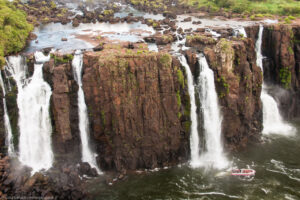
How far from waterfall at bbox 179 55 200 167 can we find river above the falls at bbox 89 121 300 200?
160 cm

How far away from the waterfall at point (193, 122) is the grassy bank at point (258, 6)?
27.8 m

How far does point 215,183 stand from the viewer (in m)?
24.0

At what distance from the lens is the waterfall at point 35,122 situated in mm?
24812

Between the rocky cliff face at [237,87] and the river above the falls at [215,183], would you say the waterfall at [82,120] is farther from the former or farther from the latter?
the rocky cliff face at [237,87]

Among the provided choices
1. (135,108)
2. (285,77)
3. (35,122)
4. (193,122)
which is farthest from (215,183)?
(285,77)

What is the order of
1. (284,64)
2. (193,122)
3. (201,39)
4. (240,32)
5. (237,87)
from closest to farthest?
(193,122)
(237,87)
(201,39)
(284,64)
(240,32)

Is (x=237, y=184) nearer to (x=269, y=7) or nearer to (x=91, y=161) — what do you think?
(x=91, y=161)

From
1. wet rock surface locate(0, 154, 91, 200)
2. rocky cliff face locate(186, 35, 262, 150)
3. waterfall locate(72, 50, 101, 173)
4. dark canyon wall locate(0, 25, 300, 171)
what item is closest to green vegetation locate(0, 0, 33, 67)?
dark canyon wall locate(0, 25, 300, 171)

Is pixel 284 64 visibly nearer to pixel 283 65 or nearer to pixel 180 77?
pixel 283 65

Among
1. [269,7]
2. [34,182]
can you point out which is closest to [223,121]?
[34,182]

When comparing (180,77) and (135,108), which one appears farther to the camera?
(180,77)

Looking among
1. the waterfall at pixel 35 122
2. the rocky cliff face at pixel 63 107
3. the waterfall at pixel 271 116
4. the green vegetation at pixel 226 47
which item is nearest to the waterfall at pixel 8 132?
the waterfall at pixel 35 122

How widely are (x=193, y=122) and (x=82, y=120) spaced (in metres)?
10.7

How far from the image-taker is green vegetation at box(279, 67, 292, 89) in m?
33.8
